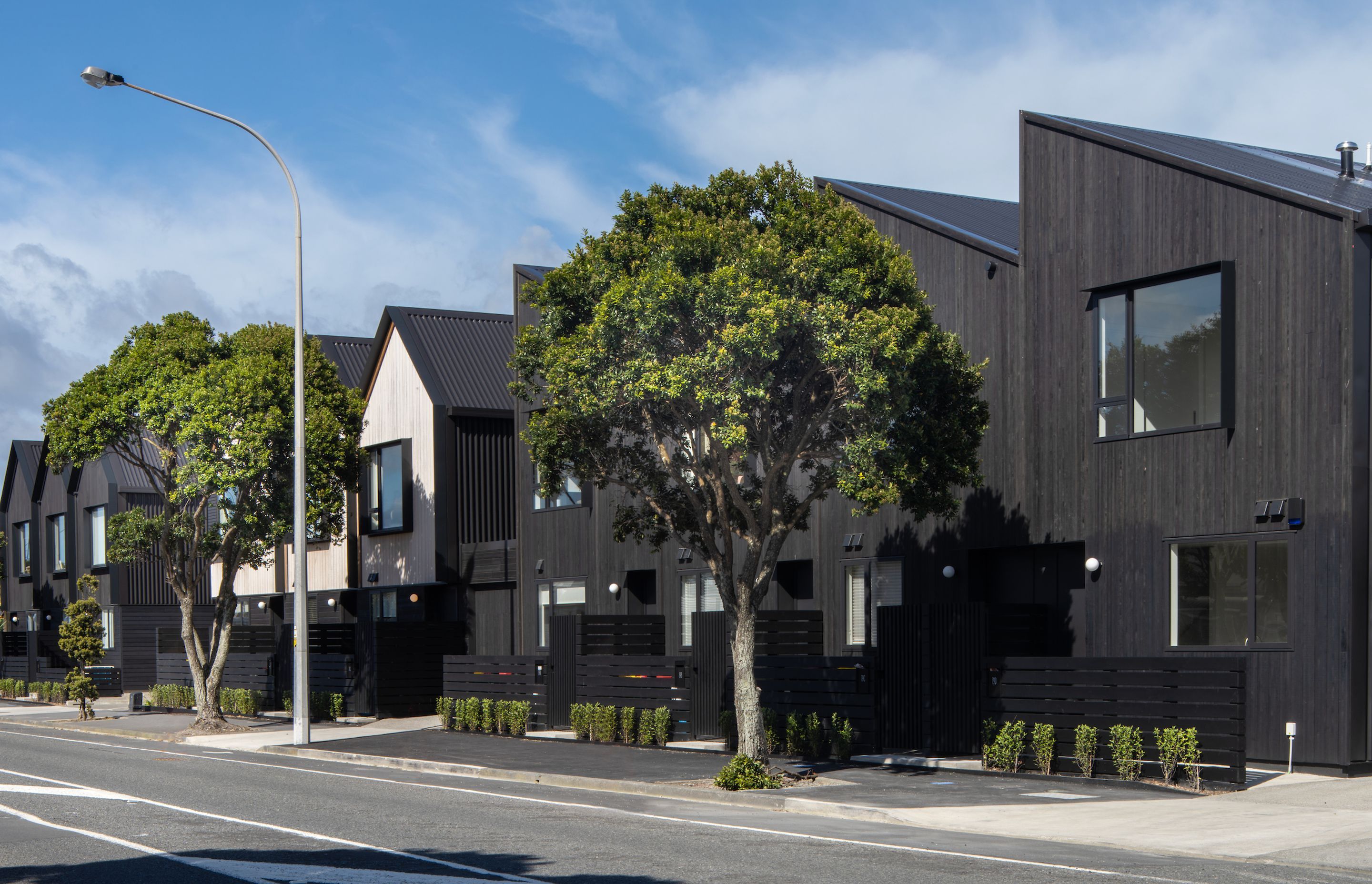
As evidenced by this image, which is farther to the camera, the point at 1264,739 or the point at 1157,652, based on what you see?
the point at 1157,652

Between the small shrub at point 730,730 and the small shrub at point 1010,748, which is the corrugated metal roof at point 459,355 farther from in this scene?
the small shrub at point 1010,748

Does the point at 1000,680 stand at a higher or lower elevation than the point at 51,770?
higher

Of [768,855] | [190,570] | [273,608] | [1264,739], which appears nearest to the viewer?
[768,855]

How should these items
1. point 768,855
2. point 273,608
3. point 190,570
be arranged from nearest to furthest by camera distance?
point 768,855 < point 190,570 < point 273,608

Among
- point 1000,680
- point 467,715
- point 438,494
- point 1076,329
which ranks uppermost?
point 1076,329

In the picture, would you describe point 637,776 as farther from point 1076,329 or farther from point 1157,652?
point 1076,329

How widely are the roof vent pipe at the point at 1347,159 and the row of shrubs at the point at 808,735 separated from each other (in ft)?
33.8

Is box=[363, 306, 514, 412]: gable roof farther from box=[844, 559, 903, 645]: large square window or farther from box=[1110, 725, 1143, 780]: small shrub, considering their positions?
box=[1110, 725, 1143, 780]: small shrub

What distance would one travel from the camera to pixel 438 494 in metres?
32.4

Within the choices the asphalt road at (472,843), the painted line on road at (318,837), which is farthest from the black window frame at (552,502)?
the painted line on road at (318,837)

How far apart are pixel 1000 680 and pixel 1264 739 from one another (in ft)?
10.5

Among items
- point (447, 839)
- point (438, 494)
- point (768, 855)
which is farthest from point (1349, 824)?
point (438, 494)

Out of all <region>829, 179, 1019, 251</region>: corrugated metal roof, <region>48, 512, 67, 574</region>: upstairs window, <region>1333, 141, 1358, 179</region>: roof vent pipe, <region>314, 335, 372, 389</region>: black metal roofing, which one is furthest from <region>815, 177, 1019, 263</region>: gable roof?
<region>48, 512, 67, 574</region>: upstairs window

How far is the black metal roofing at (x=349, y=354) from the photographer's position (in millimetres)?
37875
